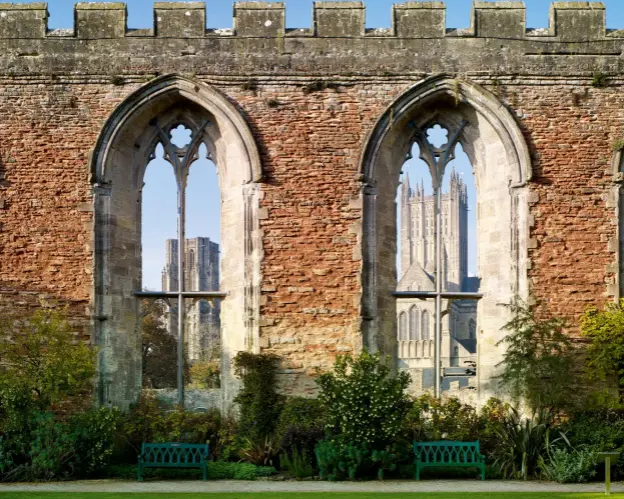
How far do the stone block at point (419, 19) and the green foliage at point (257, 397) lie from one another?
5363mm

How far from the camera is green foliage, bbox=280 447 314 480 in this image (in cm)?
1404

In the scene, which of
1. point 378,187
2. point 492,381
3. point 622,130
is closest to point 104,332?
point 378,187

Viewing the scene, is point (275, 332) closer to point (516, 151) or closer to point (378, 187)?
point (378, 187)

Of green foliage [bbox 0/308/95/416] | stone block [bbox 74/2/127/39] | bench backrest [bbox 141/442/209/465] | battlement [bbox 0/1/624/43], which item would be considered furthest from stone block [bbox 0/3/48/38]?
bench backrest [bbox 141/442/209/465]

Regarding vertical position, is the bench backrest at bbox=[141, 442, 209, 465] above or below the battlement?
below

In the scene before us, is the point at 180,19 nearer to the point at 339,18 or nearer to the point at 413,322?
the point at 339,18

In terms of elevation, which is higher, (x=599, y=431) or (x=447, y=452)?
(x=599, y=431)

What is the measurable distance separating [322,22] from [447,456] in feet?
22.2

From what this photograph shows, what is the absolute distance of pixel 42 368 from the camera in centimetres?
1465

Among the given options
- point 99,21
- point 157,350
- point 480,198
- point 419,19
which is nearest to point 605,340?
point 480,198

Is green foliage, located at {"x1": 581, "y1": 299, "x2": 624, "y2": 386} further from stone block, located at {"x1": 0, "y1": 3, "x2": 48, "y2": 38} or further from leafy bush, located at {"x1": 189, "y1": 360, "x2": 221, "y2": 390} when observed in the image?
leafy bush, located at {"x1": 189, "y1": 360, "x2": 221, "y2": 390}

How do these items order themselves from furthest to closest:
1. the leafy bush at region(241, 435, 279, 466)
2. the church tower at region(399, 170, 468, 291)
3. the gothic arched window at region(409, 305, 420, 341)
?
the church tower at region(399, 170, 468, 291) → the gothic arched window at region(409, 305, 420, 341) → the leafy bush at region(241, 435, 279, 466)

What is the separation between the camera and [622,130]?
16547 mm

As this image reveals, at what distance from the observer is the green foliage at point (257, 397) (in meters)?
15.4
